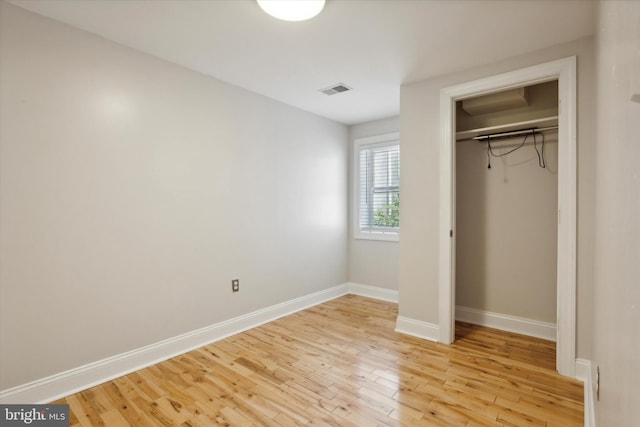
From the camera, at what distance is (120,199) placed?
2387 mm

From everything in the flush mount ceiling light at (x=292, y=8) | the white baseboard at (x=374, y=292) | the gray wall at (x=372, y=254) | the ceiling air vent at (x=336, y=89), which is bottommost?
the white baseboard at (x=374, y=292)

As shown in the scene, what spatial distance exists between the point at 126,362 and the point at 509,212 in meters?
3.66

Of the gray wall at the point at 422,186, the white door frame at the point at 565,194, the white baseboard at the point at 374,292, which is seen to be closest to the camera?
the white door frame at the point at 565,194

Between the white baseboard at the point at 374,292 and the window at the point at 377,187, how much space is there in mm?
701

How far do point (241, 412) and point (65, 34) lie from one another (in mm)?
2708

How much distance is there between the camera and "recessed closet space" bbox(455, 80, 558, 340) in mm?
3008

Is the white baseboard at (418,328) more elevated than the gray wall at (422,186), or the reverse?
the gray wall at (422,186)

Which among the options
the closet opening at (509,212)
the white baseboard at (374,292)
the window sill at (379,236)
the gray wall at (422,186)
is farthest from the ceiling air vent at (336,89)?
the white baseboard at (374,292)

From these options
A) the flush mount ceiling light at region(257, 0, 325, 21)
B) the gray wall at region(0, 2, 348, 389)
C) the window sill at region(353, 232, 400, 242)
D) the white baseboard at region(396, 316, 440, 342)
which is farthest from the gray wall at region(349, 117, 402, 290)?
the flush mount ceiling light at region(257, 0, 325, 21)

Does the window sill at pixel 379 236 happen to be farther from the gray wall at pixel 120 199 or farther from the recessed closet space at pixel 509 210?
the gray wall at pixel 120 199

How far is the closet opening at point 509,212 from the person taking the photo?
3.00 metres

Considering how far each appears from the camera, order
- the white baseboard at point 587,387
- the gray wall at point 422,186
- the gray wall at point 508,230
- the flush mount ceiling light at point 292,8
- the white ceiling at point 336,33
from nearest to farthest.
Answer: the white baseboard at point 587,387, the flush mount ceiling light at point 292,8, the white ceiling at point 336,33, the gray wall at point 422,186, the gray wall at point 508,230

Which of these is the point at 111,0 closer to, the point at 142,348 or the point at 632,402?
the point at 142,348

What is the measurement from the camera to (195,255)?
2875 mm
